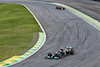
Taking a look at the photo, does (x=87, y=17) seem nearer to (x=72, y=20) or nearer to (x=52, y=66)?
(x=72, y=20)

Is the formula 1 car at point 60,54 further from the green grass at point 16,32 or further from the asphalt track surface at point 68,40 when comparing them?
the green grass at point 16,32

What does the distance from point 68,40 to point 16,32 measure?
861 centimetres

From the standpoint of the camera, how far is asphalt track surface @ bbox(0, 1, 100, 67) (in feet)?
59.2

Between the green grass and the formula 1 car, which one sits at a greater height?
the green grass

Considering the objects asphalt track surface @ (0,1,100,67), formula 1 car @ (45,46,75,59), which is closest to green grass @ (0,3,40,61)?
asphalt track surface @ (0,1,100,67)

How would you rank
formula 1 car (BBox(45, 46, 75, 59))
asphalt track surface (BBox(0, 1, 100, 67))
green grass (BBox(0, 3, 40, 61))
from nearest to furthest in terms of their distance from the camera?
asphalt track surface (BBox(0, 1, 100, 67))
formula 1 car (BBox(45, 46, 75, 59))
green grass (BBox(0, 3, 40, 61))

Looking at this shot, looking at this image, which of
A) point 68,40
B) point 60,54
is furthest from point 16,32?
point 60,54

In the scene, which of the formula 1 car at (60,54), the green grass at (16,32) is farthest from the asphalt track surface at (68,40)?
the green grass at (16,32)

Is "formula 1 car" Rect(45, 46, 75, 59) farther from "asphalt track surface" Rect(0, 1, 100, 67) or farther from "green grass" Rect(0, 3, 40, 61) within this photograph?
"green grass" Rect(0, 3, 40, 61)

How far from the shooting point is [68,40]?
2591 cm

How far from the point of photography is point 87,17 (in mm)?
40719

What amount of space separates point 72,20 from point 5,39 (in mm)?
15250

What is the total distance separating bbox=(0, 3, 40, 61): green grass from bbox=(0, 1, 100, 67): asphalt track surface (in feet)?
6.98

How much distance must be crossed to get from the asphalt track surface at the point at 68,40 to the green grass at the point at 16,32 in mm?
2128
